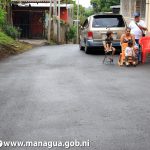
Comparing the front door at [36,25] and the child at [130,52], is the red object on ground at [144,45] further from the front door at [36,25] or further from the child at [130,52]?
the front door at [36,25]

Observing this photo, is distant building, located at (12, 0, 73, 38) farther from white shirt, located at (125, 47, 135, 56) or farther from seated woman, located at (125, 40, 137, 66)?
white shirt, located at (125, 47, 135, 56)

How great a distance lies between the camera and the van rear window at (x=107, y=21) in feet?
73.8

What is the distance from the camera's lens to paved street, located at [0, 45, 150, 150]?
25.1ft

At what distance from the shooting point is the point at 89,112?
9367 mm

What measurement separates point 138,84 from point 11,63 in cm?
743

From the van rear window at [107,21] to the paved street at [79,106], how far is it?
5944mm

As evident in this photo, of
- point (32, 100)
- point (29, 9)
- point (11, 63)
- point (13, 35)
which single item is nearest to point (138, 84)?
point (32, 100)

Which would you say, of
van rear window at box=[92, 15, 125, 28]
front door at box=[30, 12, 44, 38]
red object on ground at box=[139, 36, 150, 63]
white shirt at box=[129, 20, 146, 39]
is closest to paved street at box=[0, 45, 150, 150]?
red object on ground at box=[139, 36, 150, 63]

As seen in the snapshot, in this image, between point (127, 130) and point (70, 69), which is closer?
point (127, 130)

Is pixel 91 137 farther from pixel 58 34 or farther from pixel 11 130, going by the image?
pixel 58 34

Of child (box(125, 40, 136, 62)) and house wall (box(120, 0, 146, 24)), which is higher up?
house wall (box(120, 0, 146, 24))

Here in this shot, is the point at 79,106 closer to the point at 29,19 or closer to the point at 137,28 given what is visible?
the point at 137,28

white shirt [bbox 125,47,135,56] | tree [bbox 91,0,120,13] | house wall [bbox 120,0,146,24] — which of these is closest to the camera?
white shirt [bbox 125,47,135,56]

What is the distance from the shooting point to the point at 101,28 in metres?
22.2
